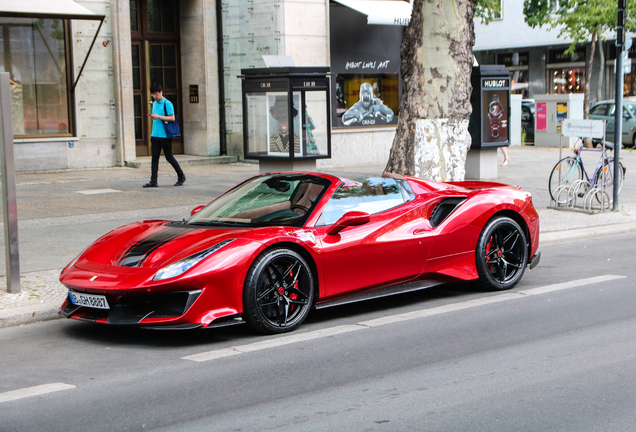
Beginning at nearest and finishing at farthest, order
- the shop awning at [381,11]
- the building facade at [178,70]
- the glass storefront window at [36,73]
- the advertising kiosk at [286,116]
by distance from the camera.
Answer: the advertising kiosk at [286,116]
the glass storefront window at [36,73]
the building facade at [178,70]
the shop awning at [381,11]

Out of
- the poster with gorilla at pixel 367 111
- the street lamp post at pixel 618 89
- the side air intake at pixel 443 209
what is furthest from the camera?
the poster with gorilla at pixel 367 111

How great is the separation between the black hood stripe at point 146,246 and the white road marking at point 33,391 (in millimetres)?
1167

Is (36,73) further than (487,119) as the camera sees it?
Yes

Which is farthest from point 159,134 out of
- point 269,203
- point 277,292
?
point 277,292

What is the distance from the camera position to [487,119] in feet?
55.1

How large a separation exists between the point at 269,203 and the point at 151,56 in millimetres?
14239

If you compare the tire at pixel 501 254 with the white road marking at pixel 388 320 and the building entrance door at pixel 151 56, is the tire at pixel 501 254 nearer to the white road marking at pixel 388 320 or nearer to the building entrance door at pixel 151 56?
the white road marking at pixel 388 320

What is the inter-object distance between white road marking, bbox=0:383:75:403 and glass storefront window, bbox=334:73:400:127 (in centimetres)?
1594

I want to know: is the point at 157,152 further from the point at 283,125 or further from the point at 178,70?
the point at 178,70

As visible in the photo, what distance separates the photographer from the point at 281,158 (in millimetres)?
14789

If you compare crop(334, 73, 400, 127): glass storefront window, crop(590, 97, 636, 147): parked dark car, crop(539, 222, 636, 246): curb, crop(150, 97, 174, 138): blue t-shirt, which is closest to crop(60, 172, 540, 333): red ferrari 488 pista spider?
crop(539, 222, 636, 246): curb

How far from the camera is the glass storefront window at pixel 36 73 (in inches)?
690

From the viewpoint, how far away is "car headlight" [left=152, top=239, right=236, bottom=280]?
5.66 m

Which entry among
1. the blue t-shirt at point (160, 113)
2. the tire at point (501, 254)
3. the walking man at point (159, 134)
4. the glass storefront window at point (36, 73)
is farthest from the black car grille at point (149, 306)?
the glass storefront window at point (36, 73)
